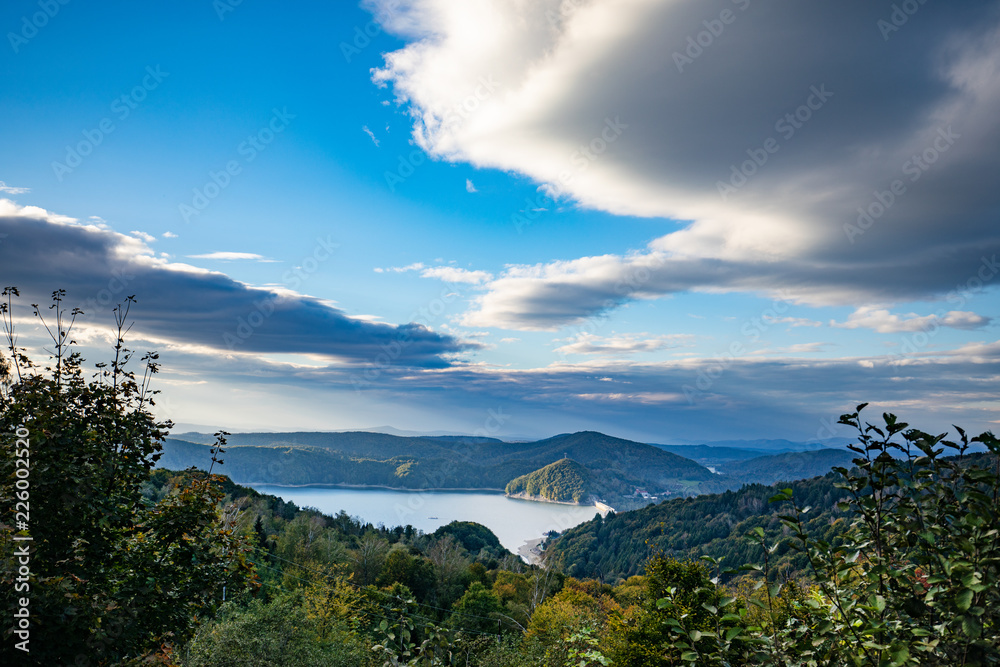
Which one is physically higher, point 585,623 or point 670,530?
point 585,623

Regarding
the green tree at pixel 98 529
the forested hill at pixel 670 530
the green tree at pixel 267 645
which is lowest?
the forested hill at pixel 670 530

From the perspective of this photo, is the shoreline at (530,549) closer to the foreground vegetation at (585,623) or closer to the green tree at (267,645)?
the green tree at (267,645)

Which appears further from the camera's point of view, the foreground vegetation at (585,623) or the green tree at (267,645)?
the green tree at (267,645)

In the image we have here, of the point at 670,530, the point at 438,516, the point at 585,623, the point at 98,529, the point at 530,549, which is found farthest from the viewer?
the point at 438,516

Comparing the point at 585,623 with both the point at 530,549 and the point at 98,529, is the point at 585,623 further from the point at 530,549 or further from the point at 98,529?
the point at 530,549

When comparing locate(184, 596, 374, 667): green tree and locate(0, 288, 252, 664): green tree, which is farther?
locate(184, 596, 374, 667): green tree

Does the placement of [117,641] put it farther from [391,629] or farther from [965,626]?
[965,626]

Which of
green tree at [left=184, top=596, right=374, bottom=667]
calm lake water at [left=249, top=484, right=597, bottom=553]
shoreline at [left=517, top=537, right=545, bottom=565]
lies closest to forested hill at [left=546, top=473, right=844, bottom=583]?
shoreline at [left=517, top=537, right=545, bottom=565]

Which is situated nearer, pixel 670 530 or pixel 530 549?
pixel 670 530

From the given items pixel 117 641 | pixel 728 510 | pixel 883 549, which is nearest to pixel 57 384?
pixel 117 641

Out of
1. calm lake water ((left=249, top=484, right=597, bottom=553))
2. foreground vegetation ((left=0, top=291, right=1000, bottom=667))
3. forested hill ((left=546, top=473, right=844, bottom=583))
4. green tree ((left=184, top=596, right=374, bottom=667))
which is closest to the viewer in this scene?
foreground vegetation ((left=0, top=291, right=1000, bottom=667))

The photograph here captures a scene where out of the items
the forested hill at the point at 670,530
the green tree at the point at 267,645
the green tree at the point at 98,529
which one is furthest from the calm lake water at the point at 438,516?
the green tree at the point at 98,529

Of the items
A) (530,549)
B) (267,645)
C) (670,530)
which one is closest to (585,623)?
(267,645)

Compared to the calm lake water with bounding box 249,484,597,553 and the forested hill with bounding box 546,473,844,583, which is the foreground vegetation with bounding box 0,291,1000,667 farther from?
the calm lake water with bounding box 249,484,597,553
